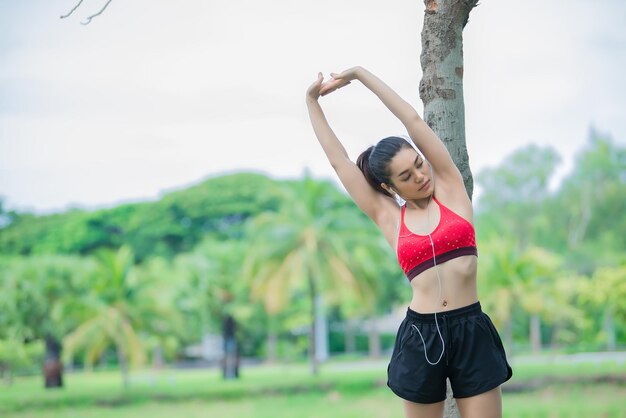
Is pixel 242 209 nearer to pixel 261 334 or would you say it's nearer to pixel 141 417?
pixel 261 334

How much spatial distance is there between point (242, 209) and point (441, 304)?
23.9 m

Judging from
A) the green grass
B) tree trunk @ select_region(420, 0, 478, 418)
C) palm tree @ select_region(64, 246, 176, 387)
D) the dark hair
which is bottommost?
the green grass

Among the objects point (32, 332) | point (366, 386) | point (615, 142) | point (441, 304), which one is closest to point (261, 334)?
point (366, 386)

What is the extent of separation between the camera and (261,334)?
21.6 metres

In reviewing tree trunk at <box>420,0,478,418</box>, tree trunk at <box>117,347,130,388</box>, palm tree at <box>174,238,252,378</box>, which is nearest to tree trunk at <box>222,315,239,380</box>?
palm tree at <box>174,238,252,378</box>

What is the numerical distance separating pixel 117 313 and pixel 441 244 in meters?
15.0

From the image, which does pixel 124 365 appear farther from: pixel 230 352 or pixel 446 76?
pixel 446 76

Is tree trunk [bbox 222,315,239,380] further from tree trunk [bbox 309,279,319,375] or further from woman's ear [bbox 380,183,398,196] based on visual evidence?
woman's ear [bbox 380,183,398,196]

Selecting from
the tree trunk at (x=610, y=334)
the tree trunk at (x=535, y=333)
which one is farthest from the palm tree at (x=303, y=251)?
the tree trunk at (x=610, y=334)

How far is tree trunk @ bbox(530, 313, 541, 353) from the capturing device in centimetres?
2015

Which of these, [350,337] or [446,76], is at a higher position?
[446,76]

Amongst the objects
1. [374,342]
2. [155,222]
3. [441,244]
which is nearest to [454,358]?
[441,244]

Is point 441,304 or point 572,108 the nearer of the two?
point 441,304

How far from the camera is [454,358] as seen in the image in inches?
64.1
